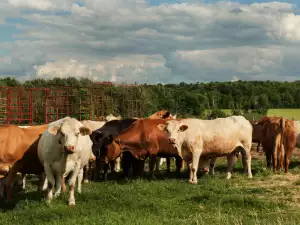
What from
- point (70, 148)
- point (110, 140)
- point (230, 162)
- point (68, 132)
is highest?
point (68, 132)

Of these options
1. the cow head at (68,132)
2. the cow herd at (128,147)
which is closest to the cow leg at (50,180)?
the cow herd at (128,147)

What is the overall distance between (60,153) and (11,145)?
1.64 m

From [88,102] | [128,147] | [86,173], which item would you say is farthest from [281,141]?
[88,102]

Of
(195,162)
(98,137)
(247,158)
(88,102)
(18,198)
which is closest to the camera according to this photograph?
(18,198)

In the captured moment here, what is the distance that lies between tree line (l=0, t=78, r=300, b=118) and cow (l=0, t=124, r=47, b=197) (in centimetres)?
2080

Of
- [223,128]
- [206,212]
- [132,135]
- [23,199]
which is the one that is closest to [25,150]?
[23,199]

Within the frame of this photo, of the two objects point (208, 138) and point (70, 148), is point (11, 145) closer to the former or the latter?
point (70, 148)

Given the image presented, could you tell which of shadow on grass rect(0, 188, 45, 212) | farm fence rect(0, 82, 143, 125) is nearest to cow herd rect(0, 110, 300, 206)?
shadow on grass rect(0, 188, 45, 212)

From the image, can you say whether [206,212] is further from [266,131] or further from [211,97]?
[211,97]

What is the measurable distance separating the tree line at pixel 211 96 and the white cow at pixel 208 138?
18026 millimetres

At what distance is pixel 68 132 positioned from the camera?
8656 millimetres

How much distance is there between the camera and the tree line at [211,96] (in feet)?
142

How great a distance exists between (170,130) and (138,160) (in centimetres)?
210

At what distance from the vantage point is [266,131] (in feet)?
48.2
